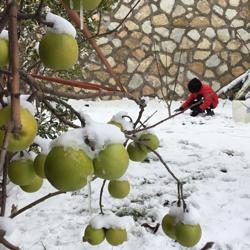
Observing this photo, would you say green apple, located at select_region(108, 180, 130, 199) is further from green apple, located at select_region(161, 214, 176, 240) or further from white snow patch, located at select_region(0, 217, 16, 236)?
white snow patch, located at select_region(0, 217, 16, 236)

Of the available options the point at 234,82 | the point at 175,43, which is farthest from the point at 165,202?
the point at 175,43

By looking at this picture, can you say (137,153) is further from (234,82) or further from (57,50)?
(234,82)

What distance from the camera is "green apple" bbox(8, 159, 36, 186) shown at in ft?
3.04

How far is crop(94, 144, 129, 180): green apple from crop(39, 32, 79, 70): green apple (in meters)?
0.15

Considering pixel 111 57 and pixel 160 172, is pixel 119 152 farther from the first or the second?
pixel 111 57

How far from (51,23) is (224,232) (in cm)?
224

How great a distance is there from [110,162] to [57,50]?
189 millimetres

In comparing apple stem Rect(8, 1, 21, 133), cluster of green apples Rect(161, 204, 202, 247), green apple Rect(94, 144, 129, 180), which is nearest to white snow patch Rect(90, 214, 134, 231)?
cluster of green apples Rect(161, 204, 202, 247)

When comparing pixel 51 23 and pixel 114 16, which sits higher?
pixel 114 16

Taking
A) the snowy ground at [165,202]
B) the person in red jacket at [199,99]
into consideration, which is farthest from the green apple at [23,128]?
the person in red jacket at [199,99]

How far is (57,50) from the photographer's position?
2.28ft

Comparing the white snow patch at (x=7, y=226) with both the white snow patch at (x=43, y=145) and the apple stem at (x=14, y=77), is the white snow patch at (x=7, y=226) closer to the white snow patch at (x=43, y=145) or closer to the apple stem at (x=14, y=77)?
the white snow patch at (x=43, y=145)

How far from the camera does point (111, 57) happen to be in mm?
8070

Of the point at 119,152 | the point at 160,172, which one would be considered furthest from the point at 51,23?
the point at 160,172
